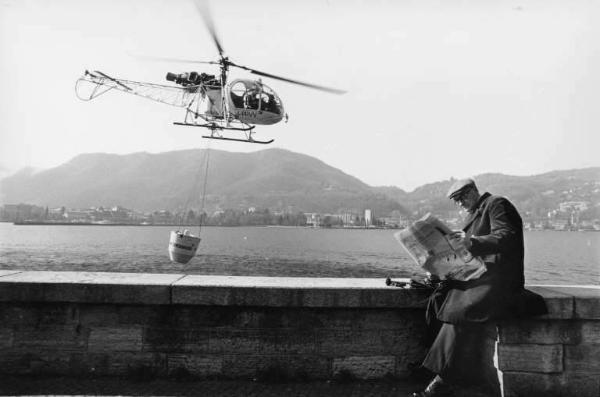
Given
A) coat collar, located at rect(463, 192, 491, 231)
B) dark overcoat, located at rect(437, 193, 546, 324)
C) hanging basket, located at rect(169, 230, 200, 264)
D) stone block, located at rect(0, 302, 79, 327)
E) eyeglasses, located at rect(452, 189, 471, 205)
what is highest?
eyeglasses, located at rect(452, 189, 471, 205)

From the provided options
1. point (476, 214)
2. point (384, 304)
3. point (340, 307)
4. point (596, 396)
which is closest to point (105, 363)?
point (340, 307)

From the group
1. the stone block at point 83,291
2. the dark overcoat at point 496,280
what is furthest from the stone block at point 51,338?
the dark overcoat at point 496,280

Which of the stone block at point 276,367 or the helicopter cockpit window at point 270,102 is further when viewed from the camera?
the helicopter cockpit window at point 270,102

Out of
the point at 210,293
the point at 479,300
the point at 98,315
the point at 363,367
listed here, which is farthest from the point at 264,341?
the point at 479,300

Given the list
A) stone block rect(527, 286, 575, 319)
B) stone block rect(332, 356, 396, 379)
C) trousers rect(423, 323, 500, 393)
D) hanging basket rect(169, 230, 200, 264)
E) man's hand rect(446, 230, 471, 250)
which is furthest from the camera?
hanging basket rect(169, 230, 200, 264)

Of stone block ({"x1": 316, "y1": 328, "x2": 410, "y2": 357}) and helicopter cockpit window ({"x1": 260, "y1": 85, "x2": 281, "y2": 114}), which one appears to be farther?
helicopter cockpit window ({"x1": 260, "y1": 85, "x2": 281, "y2": 114})

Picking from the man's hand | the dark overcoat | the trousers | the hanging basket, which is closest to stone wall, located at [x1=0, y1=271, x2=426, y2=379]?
the trousers

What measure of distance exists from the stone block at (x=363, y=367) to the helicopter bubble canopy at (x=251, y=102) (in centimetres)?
1956

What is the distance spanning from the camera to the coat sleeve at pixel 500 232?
3797mm

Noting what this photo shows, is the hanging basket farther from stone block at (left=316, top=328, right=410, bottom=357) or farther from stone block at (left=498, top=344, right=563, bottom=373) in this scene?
stone block at (left=498, top=344, right=563, bottom=373)

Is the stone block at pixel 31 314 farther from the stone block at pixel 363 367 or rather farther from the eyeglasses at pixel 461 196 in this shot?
the eyeglasses at pixel 461 196

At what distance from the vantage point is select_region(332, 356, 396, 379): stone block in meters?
4.52

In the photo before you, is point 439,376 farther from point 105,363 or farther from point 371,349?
point 105,363

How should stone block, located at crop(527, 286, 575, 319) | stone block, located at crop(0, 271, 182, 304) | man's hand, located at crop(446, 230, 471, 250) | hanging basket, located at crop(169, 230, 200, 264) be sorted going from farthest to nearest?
hanging basket, located at crop(169, 230, 200, 264)
stone block, located at crop(0, 271, 182, 304)
stone block, located at crop(527, 286, 575, 319)
man's hand, located at crop(446, 230, 471, 250)
